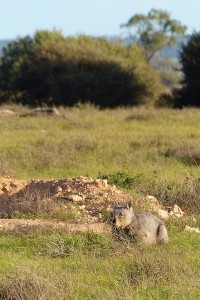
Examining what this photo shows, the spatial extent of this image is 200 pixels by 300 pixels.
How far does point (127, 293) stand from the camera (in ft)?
20.0

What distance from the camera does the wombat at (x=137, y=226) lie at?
A: 7.89 meters

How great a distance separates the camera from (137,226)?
805 cm

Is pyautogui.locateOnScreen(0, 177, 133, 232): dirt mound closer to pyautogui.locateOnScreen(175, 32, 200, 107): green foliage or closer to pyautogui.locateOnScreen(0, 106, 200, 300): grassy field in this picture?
pyautogui.locateOnScreen(0, 106, 200, 300): grassy field

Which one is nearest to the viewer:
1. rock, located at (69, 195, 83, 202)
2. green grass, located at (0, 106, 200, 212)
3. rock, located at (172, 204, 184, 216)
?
rock, located at (172, 204, 184, 216)

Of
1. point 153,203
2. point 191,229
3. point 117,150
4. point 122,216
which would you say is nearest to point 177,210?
point 153,203

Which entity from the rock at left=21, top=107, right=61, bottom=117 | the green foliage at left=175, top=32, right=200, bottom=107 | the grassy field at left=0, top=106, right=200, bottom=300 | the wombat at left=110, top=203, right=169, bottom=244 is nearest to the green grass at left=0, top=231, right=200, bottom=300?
the grassy field at left=0, top=106, right=200, bottom=300

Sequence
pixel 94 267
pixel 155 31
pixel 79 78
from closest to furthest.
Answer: pixel 94 267 < pixel 79 78 < pixel 155 31

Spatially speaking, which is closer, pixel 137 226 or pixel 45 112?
pixel 137 226

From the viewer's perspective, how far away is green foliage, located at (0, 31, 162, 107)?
34188 millimetres

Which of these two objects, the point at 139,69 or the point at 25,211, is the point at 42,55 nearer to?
the point at 139,69

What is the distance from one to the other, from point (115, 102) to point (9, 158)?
19.1 m

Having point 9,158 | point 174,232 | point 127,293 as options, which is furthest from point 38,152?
point 127,293

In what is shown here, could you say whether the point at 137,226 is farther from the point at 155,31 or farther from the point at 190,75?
the point at 155,31

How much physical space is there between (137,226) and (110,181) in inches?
170
